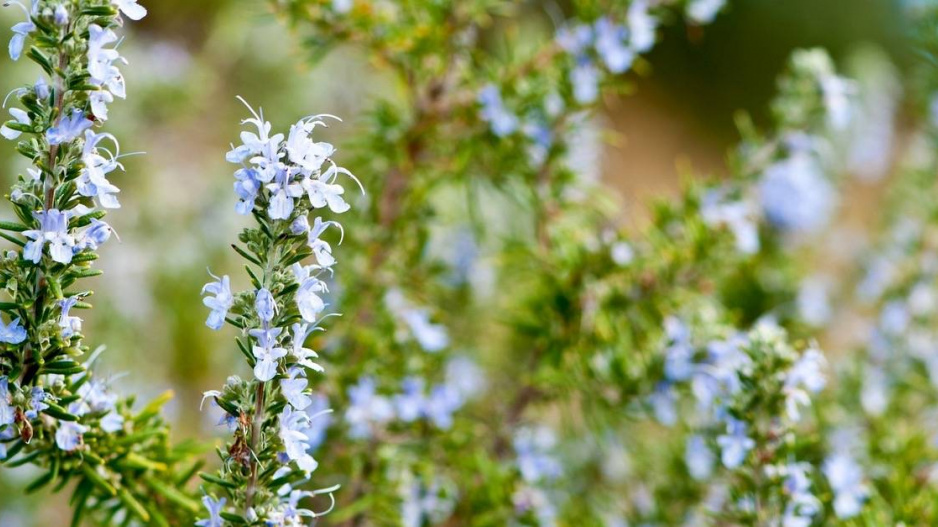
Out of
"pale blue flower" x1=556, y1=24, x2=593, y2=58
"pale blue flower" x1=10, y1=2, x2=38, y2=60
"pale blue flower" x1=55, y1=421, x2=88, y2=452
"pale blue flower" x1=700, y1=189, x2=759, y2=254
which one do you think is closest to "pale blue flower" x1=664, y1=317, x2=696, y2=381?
"pale blue flower" x1=700, y1=189, x2=759, y2=254

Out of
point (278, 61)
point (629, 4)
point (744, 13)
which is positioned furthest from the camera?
point (744, 13)

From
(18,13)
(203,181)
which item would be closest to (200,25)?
(203,181)

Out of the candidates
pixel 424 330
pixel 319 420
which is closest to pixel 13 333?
pixel 319 420

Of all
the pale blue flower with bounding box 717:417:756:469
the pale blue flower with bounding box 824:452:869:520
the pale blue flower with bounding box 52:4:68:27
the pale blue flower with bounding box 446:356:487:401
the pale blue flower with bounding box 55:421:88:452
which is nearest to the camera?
the pale blue flower with bounding box 52:4:68:27

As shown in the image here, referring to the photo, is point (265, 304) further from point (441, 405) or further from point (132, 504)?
point (441, 405)

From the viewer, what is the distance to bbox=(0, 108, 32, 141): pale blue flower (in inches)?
24.9

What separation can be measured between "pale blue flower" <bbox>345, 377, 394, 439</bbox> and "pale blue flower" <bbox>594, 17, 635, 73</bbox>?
0.52 m

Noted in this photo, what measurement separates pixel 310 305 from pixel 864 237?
1.95m

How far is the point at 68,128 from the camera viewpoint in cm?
63

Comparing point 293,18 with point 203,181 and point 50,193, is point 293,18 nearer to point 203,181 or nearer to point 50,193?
point 50,193

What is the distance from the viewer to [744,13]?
489cm

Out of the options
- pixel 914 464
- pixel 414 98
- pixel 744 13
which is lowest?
pixel 914 464

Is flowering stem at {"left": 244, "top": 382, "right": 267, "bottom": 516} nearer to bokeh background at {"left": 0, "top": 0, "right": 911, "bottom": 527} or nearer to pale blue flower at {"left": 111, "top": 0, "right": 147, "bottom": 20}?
pale blue flower at {"left": 111, "top": 0, "right": 147, "bottom": 20}

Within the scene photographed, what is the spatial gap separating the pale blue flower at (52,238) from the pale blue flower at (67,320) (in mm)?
34
